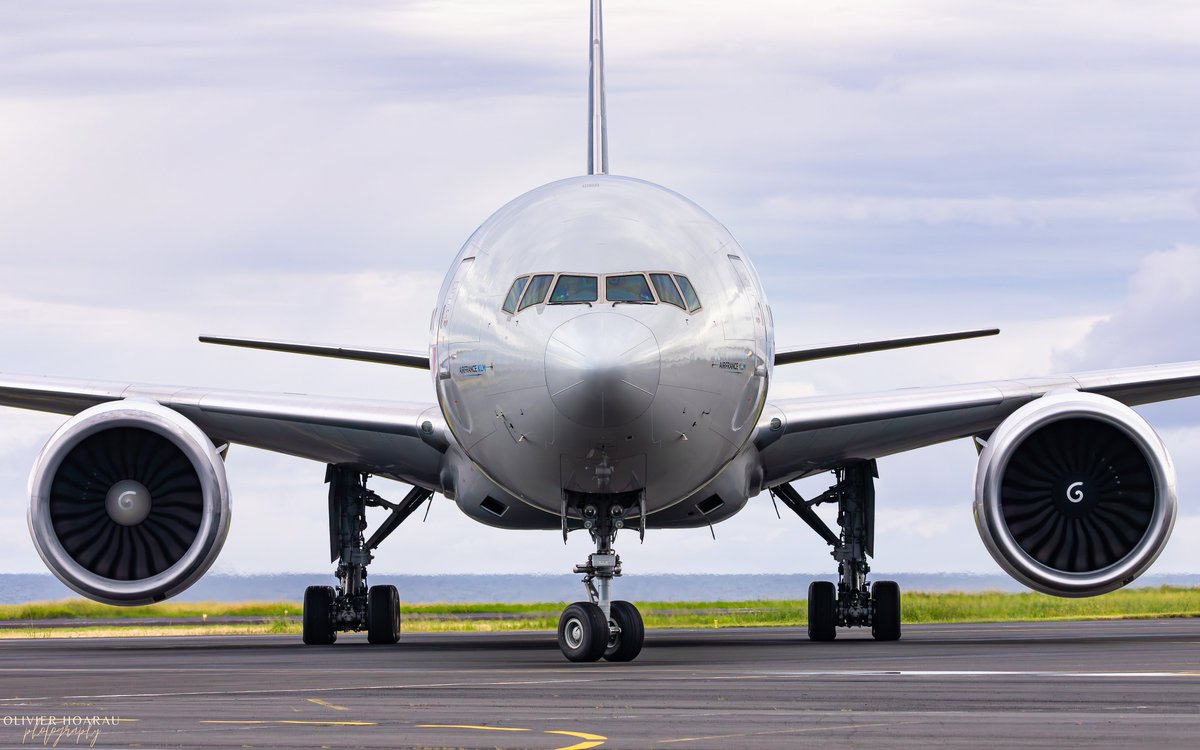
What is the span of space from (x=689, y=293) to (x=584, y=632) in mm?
2913

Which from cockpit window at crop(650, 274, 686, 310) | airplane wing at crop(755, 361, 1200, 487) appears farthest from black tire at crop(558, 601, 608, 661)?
airplane wing at crop(755, 361, 1200, 487)

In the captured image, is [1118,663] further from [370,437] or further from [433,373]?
[370,437]

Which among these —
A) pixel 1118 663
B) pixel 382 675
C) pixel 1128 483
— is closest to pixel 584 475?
pixel 382 675

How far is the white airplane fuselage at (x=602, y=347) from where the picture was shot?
13047 millimetres

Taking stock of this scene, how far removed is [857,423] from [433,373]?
5232 mm

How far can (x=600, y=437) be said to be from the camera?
13.4 metres

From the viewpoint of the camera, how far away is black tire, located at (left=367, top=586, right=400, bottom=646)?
67.7 feet

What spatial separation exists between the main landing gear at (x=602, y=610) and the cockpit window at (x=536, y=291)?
81.9 inches

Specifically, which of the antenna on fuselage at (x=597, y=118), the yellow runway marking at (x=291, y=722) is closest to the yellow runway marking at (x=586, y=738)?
the yellow runway marking at (x=291, y=722)

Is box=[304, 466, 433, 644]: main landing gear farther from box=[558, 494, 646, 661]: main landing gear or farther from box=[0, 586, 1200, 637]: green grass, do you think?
box=[0, 586, 1200, 637]: green grass

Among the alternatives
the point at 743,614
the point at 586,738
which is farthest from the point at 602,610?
the point at 743,614

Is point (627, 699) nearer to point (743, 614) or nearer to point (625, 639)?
point (625, 639)

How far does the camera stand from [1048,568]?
16.6 meters

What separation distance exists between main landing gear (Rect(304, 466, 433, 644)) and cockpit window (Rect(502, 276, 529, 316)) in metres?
7.00
